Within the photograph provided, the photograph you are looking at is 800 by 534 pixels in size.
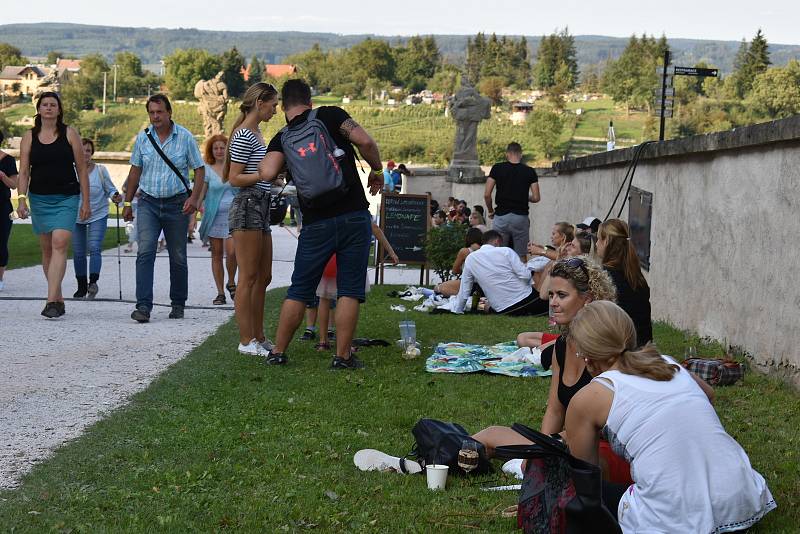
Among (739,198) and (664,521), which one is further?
(739,198)

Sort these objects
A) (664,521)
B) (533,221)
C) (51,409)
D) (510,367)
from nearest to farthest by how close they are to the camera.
A: (664,521) < (51,409) < (510,367) < (533,221)

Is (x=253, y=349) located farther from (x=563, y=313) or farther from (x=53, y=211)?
(x=563, y=313)

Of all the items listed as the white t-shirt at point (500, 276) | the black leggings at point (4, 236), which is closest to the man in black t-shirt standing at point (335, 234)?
the white t-shirt at point (500, 276)

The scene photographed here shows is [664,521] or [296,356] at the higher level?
[664,521]

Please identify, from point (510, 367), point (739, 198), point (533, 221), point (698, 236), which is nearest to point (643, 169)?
point (698, 236)

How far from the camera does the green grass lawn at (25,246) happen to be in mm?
16930

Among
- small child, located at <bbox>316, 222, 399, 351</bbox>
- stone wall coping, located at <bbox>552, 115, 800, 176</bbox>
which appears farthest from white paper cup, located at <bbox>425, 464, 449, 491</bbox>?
small child, located at <bbox>316, 222, 399, 351</bbox>

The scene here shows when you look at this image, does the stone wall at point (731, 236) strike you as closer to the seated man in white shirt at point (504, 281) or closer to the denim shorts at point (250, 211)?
the seated man in white shirt at point (504, 281)

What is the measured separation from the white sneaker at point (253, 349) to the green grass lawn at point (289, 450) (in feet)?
0.27

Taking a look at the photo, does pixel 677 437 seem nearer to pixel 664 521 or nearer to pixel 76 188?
pixel 664 521

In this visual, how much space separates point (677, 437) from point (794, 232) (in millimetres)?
3836

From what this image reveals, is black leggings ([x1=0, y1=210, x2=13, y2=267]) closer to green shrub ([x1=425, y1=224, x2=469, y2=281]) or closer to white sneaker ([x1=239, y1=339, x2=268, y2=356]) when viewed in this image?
green shrub ([x1=425, y1=224, x2=469, y2=281])

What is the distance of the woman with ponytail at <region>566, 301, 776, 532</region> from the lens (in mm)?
3818

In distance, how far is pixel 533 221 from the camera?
2214 cm
